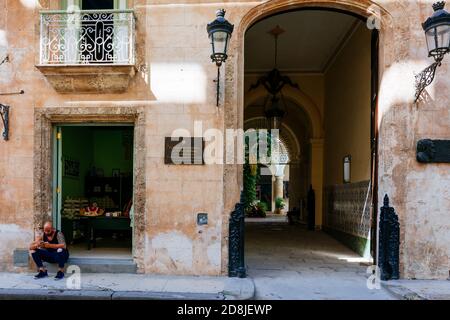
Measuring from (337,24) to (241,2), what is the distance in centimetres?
477

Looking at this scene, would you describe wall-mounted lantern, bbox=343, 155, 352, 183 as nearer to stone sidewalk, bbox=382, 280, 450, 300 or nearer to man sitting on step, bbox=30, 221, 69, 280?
stone sidewalk, bbox=382, 280, 450, 300

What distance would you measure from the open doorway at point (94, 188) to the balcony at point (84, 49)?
36.4 inches

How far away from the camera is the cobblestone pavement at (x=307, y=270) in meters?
6.54

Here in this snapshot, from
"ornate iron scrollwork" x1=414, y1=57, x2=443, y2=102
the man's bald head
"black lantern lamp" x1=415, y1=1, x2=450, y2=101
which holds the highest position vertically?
"black lantern lamp" x1=415, y1=1, x2=450, y2=101

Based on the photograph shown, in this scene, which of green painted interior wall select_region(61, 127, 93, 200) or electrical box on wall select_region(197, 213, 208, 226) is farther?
green painted interior wall select_region(61, 127, 93, 200)

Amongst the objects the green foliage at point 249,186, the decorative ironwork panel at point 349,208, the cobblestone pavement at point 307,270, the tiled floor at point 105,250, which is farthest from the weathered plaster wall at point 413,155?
the green foliage at point 249,186

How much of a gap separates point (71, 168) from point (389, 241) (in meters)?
7.54

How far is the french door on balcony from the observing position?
7.60 meters

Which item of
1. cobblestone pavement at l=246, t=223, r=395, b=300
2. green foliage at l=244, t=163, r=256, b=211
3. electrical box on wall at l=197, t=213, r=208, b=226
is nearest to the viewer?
cobblestone pavement at l=246, t=223, r=395, b=300

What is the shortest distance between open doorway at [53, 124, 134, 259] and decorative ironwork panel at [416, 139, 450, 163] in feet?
17.8

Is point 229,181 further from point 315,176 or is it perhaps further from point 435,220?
point 315,176

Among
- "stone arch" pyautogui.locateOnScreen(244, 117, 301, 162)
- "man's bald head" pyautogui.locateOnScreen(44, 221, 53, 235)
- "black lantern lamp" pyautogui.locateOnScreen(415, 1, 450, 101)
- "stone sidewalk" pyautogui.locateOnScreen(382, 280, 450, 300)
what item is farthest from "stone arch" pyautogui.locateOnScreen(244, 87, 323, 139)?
"man's bald head" pyautogui.locateOnScreen(44, 221, 53, 235)

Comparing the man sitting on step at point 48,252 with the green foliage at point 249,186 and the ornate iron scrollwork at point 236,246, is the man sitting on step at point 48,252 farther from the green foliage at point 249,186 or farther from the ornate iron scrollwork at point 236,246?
the green foliage at point 249,186
